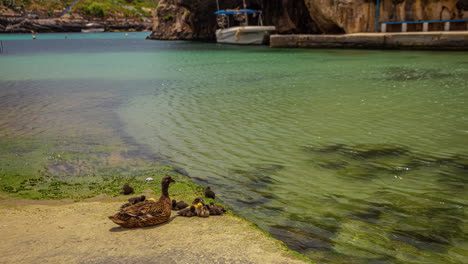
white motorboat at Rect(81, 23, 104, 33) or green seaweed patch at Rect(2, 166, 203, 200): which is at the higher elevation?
white motorboat at Rect(81, 23, 104, 33)

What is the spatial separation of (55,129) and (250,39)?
135ft

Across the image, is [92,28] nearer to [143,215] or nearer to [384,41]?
[384,41]

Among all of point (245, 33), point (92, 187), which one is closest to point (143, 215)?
point (92, 187)

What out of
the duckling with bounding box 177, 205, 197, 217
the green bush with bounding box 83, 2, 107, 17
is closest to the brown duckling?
the duckling with bounding box 177, 205, 197, 217

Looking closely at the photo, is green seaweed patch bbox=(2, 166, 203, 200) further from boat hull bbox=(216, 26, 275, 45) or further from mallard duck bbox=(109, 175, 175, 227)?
boat hull bbox=(216, 26, 275, 45)

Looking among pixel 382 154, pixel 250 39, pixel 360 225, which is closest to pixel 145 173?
pixel 360 225

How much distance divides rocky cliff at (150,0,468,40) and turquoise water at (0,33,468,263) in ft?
58.2

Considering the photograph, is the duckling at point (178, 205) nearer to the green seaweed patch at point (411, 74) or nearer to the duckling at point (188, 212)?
the duckling at point (188, 212)

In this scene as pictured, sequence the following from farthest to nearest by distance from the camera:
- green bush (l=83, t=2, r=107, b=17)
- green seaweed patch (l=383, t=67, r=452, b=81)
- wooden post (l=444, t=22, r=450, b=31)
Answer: green bush (l=83, t=2, r=107, b=17) < wooden post (l=444, t=22, r=450, b=31) < green seaweed patch (l=383, t=67, r=452, b=81)

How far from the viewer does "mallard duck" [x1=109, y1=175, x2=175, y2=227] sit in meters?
5.20

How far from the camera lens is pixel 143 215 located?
526 cm

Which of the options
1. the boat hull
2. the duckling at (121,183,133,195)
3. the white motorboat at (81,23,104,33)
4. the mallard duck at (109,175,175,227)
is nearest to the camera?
the mallard duck at (109,175,175,227)

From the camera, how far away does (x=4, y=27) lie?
136125 mm

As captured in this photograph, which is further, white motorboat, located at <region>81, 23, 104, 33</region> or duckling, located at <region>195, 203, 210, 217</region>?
white motorboat, located at <region>81, 23, 104, 33</region>
